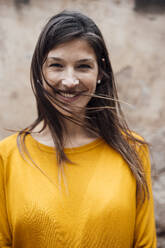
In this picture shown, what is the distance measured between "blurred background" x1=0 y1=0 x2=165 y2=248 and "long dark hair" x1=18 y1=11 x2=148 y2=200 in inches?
20.8

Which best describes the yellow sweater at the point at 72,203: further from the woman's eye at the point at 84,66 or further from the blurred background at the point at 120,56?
the blurred background at the point at 120,56

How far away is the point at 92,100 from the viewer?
1.40 m

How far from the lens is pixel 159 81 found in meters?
1.91

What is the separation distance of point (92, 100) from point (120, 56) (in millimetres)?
646

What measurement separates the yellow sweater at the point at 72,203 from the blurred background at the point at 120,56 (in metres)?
0.62

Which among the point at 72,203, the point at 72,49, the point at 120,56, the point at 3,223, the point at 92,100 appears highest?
the point at 72,49

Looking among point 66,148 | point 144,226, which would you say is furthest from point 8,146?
point 144,226

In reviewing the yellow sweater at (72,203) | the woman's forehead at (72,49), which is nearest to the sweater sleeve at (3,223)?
the yellow sweater at (72,203)

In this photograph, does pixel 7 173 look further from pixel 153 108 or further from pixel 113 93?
pixel 153 108

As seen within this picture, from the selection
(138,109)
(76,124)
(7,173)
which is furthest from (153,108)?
(7,173)

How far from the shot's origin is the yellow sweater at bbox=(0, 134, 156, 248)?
1.15m

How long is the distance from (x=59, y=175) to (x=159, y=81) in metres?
1.05

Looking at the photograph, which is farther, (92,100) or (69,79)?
(92,100)

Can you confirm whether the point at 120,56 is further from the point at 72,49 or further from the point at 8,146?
the point at 8,146
